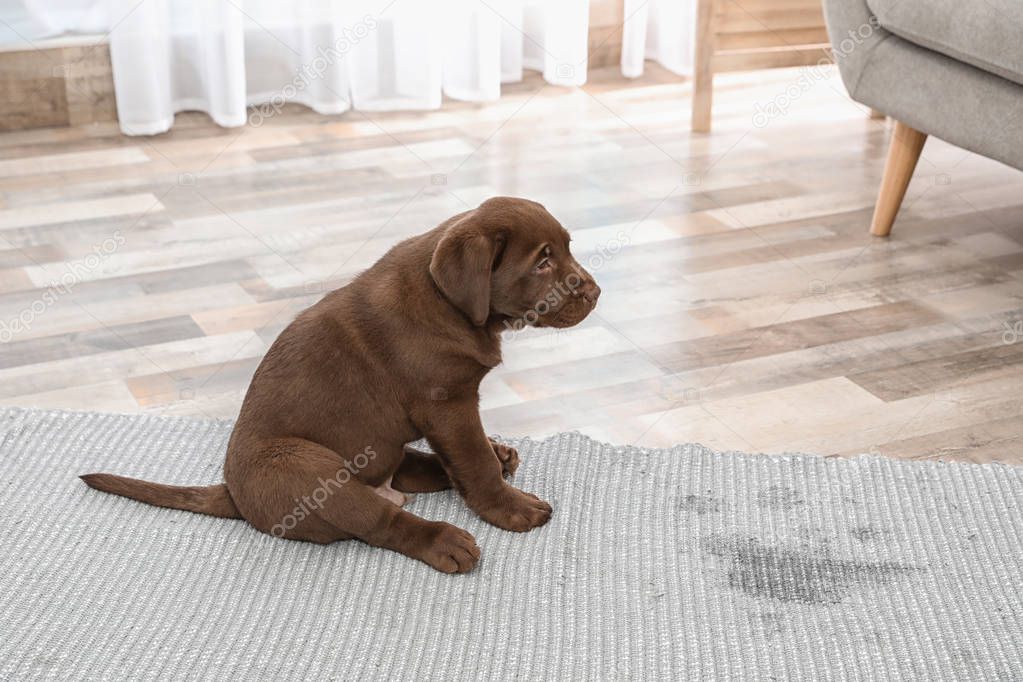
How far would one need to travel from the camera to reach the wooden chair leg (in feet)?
11.4

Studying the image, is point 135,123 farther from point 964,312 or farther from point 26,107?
point 964,312

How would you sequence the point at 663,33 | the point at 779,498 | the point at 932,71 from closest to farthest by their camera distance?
1. the point at 779,498
2. the point at 932,71
3. the point at 663,33

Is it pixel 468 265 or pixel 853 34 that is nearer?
pixel 468 265

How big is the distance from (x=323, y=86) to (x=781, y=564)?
2435 millimetres

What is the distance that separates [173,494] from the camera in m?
1.80

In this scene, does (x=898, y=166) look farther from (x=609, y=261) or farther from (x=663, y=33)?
(x=663, y=33)

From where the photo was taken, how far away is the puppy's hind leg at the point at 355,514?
1621mm

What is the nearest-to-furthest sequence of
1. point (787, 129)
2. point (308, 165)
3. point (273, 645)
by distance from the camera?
point (273, 645) → point (308, 165) → point (787, 129)

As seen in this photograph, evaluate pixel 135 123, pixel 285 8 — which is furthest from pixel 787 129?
pixel 135 123

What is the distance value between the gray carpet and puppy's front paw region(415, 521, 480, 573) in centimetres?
2

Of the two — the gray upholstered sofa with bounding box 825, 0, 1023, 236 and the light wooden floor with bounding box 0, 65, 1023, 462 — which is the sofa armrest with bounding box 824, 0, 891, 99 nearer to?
the gray upholstered sofa with bounding box 825, 0, 1023, 236

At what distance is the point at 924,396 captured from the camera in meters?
2.22

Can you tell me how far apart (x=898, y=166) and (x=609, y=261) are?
71 centimetres

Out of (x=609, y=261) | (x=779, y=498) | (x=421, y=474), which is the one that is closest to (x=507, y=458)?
(x=421, y=474)
